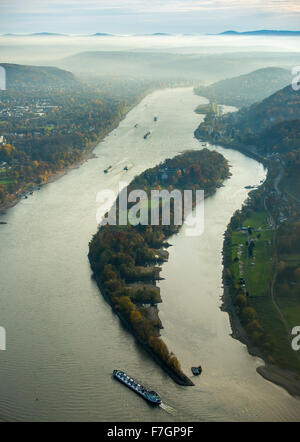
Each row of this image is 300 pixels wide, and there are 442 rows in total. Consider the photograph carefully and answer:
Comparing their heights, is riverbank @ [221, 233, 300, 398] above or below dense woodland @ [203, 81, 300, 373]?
below

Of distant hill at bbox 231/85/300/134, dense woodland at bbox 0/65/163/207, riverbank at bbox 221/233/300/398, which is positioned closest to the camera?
riverbank at bbox 221/233/300/398

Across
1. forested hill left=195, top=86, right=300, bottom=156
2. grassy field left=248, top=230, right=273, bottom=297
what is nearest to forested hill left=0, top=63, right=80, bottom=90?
forested hill left=195, top=86, right=300, bottom=156

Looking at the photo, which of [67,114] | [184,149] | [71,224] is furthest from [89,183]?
[67,114]

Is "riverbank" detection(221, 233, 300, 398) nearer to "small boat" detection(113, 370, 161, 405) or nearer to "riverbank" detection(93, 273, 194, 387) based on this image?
"riverbank" detection(93, 273, 194, 387)

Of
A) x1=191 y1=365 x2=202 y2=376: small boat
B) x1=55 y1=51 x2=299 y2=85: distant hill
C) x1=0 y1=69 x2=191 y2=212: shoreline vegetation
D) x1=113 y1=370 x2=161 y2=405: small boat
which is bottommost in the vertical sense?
Result: x1=113 y1=370 x2=161 y2=405: small boat

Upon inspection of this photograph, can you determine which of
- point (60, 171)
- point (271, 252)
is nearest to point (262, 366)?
point (271, 252)

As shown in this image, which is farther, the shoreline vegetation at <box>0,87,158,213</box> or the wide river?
the shoreline vegetation at <box>0,87,158,213</box>
